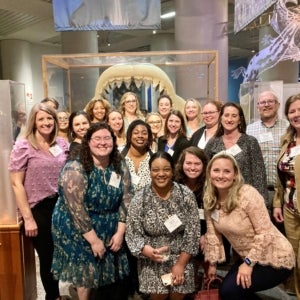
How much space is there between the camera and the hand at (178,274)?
2.12 meters

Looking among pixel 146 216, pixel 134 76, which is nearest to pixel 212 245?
pixel 146 216

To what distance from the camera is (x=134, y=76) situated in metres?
4.69

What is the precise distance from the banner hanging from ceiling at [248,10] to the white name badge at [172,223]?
8.29 ft

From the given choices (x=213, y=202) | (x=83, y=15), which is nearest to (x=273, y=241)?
(x=213, y=202)

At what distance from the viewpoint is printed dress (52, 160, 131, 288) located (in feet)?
6.81

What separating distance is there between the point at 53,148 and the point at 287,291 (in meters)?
2.07

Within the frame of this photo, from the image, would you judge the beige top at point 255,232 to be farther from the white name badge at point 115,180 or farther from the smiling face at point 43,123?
the smiling face at point 43,123

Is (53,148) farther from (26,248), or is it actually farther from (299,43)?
(299,43)

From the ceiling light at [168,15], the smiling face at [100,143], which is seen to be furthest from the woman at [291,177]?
the ceiling light at [168,15]

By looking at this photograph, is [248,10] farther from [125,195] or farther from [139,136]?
[125,195]

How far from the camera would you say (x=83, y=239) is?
2.13 metres

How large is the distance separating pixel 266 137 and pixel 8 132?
2006 millimetres

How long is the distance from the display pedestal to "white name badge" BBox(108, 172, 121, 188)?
2.42 feet

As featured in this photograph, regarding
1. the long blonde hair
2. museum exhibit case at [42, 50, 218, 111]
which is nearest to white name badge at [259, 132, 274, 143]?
the long blonde hair
